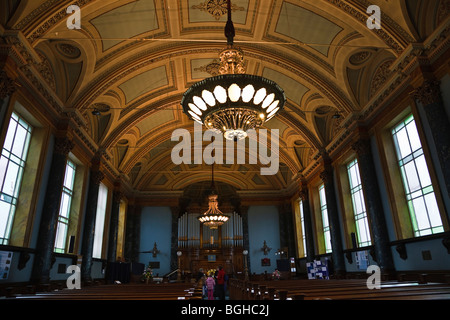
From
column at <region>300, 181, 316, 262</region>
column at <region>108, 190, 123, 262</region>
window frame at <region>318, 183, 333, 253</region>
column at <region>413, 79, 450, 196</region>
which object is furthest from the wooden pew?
column at <region>300, 181, 316, 262</region>

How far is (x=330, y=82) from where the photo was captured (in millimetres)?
9359

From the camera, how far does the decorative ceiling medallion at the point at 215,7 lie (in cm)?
775

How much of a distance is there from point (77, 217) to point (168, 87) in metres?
5.59

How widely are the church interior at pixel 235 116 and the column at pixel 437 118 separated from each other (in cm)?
3

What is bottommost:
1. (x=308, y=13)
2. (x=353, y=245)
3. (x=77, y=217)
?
(x=353, y=245)

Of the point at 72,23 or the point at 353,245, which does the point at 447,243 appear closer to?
the point at 353,245

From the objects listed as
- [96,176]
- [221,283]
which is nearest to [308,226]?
[221,283]

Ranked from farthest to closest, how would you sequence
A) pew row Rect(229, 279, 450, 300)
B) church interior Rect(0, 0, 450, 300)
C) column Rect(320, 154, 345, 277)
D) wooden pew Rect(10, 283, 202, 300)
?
column Rect(320, 154, 345, 277) < church interior Rect(0, 0, 450, 300) < wooden pew Rect(10, 283, 202, 300) < pew row Rect(229, 279, 450, 300)

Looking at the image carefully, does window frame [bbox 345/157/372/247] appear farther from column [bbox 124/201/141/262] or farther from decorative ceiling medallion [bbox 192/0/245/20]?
column [bbox 124/201/141/262]

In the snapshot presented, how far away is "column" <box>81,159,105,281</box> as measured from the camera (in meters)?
9.52

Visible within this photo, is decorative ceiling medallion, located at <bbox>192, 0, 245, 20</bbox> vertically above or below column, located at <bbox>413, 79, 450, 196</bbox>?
above

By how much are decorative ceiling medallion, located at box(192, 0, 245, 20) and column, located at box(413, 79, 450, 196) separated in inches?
195
